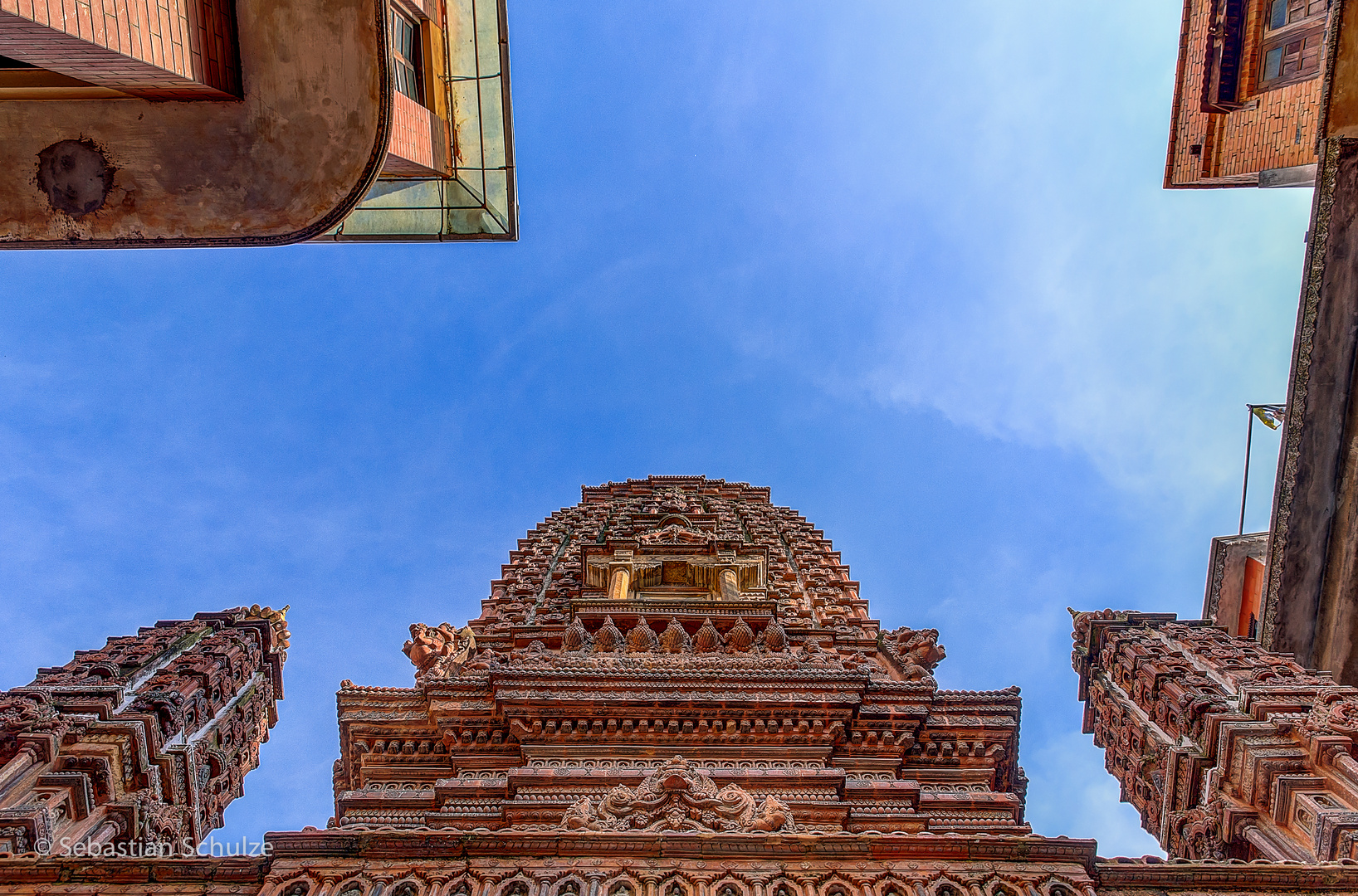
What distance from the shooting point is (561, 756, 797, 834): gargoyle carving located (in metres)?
10.4

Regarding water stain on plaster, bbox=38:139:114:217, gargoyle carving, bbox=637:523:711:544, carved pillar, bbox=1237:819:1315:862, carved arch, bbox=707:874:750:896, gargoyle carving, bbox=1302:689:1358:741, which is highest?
water stain on plaster, bbox=38:139:114:217

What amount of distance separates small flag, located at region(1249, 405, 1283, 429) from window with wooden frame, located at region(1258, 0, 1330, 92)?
9.97 m

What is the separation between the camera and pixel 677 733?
16109 millimetres

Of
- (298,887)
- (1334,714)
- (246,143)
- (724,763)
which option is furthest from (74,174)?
(1334,714)

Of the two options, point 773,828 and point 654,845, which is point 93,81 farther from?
point 773,828

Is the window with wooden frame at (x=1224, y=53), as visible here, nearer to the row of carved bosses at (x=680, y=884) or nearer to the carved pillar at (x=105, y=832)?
the row of carved bosses at (x=680, y=884)

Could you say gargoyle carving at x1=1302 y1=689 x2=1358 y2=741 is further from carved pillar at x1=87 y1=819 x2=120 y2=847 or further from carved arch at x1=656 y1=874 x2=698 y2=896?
carved pillar at x1=87 y1=819 x2=120 y2=847

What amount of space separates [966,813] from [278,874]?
32.9ft

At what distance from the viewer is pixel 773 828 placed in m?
10.4

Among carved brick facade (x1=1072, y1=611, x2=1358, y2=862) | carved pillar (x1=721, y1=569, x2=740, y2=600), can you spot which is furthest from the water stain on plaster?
carved brick facade (x1=1072, y1=611, x2=1358, y2=862)

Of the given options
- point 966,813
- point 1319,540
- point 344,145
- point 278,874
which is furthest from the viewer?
point 1319,540

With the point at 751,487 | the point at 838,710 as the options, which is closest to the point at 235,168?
the point at 838,710

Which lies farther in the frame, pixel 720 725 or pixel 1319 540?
pixel 1319 540

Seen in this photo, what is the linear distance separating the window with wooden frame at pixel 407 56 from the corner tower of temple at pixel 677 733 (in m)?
10.7
